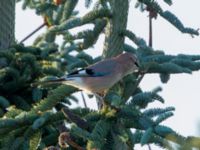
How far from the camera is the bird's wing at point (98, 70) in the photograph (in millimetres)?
4525

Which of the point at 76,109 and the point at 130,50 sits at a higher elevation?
the point at 130,50

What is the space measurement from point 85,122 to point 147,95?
1.54 ft

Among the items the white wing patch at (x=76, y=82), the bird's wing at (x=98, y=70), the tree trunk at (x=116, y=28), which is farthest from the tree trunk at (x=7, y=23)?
the tree trunk at (x=116, y=28)

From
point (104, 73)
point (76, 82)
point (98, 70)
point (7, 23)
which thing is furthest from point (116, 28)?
point (7, 23)

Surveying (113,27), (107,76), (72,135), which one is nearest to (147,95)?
(72,135)

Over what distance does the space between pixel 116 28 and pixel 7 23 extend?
7.02 ft

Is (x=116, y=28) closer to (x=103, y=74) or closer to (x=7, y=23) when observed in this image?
(x=103, y=74)

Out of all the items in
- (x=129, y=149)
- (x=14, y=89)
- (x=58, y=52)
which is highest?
(x=58, y=52)

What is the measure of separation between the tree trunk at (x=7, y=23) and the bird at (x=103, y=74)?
1268mm

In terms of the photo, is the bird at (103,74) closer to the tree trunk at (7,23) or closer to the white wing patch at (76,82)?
the white wing patch at (76,82)

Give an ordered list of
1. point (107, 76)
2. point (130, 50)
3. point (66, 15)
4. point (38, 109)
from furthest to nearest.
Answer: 1. point (66, 15)
2. point (107, 76)
3. point (130, 50)
4. point (38, 109)

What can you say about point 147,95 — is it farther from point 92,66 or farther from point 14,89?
point 14,89

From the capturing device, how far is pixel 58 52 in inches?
223

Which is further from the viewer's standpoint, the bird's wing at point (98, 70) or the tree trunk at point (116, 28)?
the bird's wing at point (98, 70)
